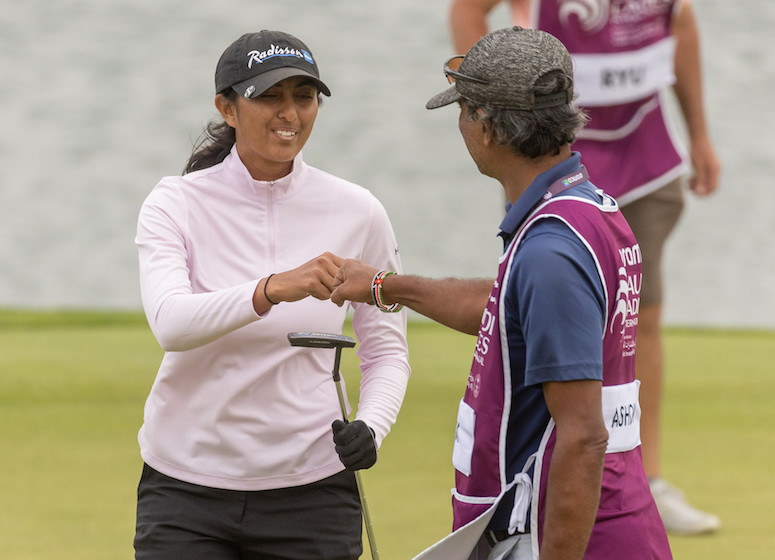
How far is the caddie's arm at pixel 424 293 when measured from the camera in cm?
234

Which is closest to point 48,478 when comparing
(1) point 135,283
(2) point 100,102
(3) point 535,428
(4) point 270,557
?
(4) point 270,557

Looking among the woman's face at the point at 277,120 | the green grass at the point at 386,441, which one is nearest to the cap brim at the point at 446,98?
the woman's face at the point at 277,120

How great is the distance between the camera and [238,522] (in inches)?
98.3

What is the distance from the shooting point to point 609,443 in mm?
2049

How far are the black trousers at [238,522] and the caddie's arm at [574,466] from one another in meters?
0.73

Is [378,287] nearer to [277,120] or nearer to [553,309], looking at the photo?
[277,120]

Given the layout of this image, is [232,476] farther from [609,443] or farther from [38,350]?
[38,350]

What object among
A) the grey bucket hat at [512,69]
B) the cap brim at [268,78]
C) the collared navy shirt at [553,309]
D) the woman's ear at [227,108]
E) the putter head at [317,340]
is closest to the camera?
the collared navy shirt at [553,309]

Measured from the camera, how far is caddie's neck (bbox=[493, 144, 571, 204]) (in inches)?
81.4

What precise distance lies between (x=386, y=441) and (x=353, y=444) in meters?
2.92

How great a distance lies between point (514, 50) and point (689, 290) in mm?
8141

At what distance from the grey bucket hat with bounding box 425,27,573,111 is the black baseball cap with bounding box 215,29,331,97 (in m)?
0.50

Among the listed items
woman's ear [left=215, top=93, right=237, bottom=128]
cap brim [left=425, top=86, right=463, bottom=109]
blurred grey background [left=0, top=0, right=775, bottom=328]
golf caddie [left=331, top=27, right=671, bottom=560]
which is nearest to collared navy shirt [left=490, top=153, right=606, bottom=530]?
golf caddie [left=331, top=27, right=671, bottom=560]

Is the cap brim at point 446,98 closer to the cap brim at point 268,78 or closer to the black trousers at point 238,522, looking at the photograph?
the cap brim at point 268,78
